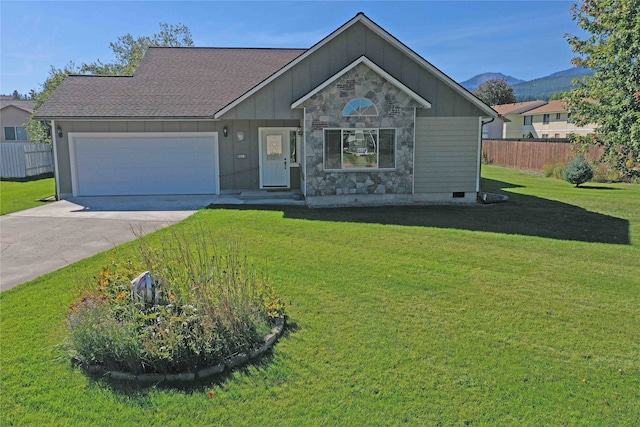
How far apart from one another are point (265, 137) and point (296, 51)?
6189mm

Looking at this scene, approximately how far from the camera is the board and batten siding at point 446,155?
15062 millimetres

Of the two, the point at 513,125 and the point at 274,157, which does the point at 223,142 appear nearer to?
the point at 274,157

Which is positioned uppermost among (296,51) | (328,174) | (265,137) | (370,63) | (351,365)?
(296,51)

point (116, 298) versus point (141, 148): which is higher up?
point (141, 148)

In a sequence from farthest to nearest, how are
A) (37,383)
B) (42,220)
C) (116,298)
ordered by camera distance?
(42,220), (116,298), (37,383)

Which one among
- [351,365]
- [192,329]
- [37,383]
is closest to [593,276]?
[351,365]

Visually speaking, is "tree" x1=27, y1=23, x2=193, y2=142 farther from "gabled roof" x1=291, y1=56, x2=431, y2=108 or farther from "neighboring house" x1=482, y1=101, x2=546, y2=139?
"neighboring house" x1=482, y1=101, x2=546, y2=139

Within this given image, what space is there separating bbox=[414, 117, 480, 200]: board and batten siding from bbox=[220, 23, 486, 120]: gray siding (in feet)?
1.03

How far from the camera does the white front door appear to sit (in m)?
16.5

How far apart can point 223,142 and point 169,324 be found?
12320 millimetres

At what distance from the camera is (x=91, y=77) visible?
18297 millimetres

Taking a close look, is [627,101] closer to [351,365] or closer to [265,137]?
[351,365]

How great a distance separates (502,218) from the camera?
1256 centimetres

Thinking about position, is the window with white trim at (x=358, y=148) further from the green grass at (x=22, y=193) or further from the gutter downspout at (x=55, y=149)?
the green grass at (x=22, y=193)
